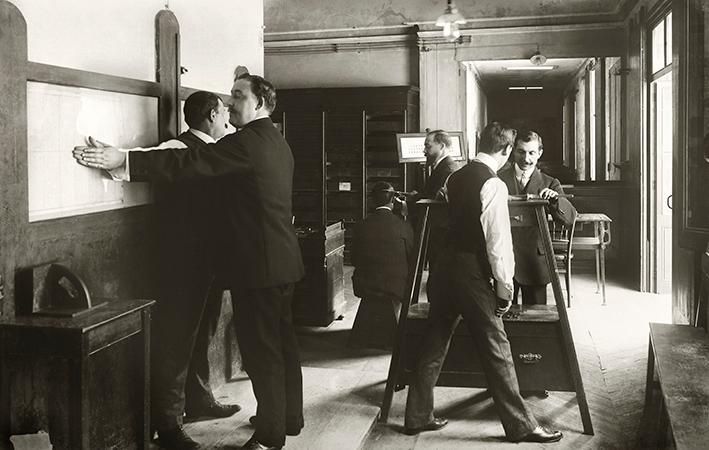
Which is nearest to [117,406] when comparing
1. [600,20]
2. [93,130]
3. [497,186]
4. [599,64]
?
[93,130]

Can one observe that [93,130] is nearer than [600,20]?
Yes

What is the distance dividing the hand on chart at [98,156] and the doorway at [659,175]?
631 cm

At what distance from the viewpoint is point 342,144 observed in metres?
10.1

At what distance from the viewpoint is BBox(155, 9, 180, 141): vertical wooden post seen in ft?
11.8

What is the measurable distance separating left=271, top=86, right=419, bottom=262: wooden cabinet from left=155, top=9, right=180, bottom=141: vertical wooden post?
241 inches

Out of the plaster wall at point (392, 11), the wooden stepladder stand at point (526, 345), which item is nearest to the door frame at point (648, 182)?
the plaster wall at point (392, 11)

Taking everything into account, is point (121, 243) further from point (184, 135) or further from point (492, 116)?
point (492, 116)

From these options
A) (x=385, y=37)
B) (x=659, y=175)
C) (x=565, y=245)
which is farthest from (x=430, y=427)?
(x=385, y=37)

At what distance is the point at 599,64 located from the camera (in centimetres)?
1144

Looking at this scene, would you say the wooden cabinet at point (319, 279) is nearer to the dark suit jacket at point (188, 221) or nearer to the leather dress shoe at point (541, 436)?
the dark suit jacket at point (188, 221)

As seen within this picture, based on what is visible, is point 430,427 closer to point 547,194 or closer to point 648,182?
point 547,194

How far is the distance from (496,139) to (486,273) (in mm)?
670

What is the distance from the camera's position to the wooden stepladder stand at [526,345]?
12.2 ft

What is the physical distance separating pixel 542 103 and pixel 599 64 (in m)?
9.34
